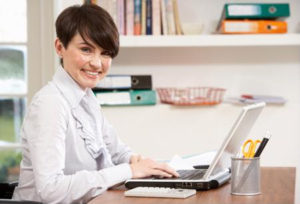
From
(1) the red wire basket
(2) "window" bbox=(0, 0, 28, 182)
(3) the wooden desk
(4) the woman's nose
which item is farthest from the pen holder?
(2) "window" bbox=(0, 0, 28, 182)

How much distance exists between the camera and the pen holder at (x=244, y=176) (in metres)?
1.49

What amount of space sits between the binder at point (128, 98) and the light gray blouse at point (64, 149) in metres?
1.42

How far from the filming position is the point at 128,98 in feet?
11.2

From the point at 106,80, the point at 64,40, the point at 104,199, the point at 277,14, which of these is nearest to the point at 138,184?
the point at 104,199

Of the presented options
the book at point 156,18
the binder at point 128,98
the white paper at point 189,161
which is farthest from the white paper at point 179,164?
the book at point 156,18

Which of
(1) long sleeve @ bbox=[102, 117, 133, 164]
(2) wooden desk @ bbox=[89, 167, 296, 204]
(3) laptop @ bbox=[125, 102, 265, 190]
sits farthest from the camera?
(1) long sleeve @ bbox=[102, 117, 133, 164]

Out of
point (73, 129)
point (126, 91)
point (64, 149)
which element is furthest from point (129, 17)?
point (64, 149)

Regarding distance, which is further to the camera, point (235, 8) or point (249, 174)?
point (235, 8)

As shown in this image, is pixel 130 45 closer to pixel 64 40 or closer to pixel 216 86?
pixel 216 86

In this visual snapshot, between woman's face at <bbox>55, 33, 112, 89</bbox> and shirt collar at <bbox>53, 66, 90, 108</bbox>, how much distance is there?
0.02 meters

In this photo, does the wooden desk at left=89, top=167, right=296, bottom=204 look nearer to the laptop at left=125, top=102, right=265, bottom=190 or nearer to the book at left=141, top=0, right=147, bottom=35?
the laptop at left=125, top=102, right=265, bottom=190

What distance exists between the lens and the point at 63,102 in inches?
67.8

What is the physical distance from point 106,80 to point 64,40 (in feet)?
5.10

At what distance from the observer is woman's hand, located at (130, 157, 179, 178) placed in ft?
5.56
